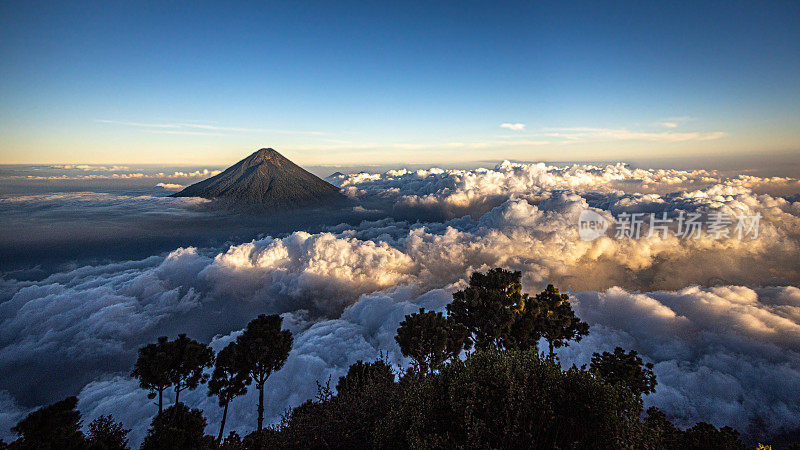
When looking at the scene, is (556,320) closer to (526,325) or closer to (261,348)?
(526,325)

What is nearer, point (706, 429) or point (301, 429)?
point (301, 429)

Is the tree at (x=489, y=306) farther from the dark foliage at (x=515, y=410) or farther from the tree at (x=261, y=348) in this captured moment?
the tree at (x=261, y=348)

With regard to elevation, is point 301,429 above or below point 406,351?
above

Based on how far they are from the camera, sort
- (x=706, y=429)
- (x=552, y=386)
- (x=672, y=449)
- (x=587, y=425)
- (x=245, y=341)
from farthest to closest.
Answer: (x=245, y=341), (x=706, y=429), (x=672, y=449), (x=552, y=386), (x=587, y=425)

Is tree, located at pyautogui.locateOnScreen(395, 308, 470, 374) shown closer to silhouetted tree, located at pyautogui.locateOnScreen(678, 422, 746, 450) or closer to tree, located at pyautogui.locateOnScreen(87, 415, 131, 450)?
silhouetted tree, located at pyautogui.locateOnScreen(678, 422, 746, 450)

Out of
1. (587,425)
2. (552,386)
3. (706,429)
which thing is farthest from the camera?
(706,429)

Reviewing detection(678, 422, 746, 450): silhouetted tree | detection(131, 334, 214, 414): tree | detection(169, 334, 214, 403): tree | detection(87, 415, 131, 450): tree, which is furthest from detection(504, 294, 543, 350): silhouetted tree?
detection(131, 334, 214, 414): tree

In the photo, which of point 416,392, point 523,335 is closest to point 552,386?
point 416,392

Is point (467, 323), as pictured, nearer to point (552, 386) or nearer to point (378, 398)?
point (378, 398)

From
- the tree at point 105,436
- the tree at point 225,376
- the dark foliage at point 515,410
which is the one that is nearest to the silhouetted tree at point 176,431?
the tree at point 105,436
